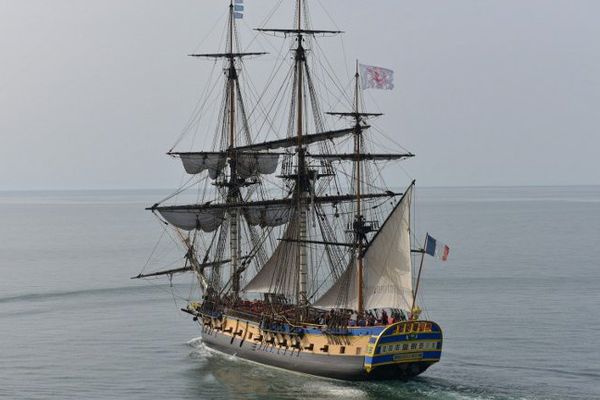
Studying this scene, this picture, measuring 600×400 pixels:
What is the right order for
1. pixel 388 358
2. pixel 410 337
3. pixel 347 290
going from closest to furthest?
pixel 388 358
pixel 410 337
pixel 347 290

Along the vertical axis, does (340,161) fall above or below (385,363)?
above

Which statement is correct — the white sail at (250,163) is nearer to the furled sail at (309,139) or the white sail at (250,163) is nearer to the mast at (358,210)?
the furled sail at (309,139)

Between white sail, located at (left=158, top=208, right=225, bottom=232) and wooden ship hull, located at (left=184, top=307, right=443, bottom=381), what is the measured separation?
56.7ft

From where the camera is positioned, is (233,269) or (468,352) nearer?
(468,352)

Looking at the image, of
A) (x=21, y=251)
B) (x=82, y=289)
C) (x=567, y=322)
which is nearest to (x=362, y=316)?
(x=567, y=322)

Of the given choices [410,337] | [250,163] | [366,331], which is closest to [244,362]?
[366,331]

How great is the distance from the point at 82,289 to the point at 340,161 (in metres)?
53.0

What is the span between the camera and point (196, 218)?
9088 cm

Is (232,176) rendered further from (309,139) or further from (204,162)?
(309,139)

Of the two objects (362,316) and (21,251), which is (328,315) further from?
(21,251)

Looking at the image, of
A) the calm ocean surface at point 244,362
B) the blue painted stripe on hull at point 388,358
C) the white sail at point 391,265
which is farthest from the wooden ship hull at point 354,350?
the white sail at point 391,265

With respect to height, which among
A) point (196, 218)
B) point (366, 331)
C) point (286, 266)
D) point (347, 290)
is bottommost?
point (366, 331)

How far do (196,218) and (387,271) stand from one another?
28.3 metres

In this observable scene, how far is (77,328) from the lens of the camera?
9112 centimetres
